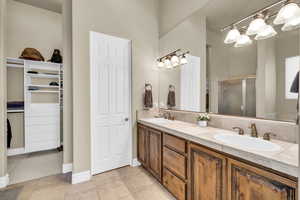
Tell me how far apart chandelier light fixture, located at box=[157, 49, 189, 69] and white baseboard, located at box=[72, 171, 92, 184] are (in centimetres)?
229

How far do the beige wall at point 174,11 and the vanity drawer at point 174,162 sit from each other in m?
2.12

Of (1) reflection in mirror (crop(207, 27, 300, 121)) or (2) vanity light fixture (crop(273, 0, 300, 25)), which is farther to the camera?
(1) reflection in mirror (crop(207, 27, 300, 121))

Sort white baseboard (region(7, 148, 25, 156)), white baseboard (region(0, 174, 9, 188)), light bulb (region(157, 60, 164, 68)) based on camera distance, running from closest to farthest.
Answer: white baseboard (region(0, 174, 9, 188)), light bulb (region(157, 60, 164, 68)), white baseboard (region(7, 148, 25, 156))

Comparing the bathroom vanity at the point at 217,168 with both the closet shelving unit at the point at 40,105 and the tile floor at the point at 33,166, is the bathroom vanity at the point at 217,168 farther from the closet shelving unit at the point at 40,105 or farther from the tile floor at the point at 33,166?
the closet shelving unit at the point at 40,105

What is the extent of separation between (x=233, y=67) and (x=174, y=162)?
1.40 meters

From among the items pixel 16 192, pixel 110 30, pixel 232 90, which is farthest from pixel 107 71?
pixel 16 192

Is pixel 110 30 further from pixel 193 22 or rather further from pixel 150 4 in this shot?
pixel 193 22

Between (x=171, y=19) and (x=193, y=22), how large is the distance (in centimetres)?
59

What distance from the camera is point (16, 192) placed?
6.20ft

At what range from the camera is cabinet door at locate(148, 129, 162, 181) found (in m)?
2.00

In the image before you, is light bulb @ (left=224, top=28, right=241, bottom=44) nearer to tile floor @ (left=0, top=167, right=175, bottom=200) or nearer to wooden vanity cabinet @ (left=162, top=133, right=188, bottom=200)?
wooden vanity cabinet @ (left=162, top=133, right=188, bottom=200)

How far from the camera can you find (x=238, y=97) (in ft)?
5.58

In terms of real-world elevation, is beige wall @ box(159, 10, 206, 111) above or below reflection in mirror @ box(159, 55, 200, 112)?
above

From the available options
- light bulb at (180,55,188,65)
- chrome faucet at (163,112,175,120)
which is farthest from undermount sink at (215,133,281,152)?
light bulb at (180,55,188,65)
